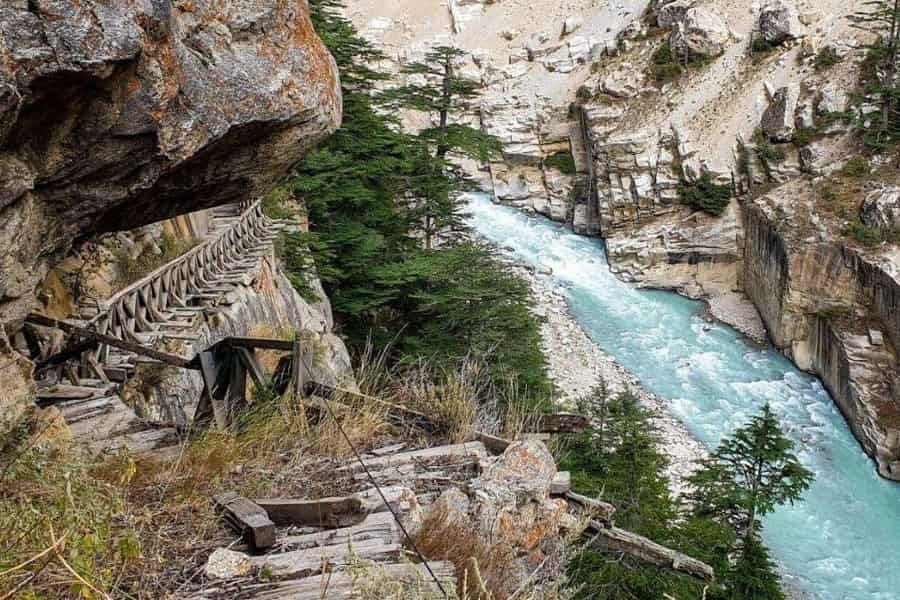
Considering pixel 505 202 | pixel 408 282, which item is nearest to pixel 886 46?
pixel 505 202

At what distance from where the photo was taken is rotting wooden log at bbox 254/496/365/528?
3982 millimetres

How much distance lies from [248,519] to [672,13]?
1845 inches

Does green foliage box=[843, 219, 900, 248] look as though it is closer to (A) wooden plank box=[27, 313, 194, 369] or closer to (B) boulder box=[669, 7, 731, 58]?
(B) boulder box=[669, 7, 731, 58]

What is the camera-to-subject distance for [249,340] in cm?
597

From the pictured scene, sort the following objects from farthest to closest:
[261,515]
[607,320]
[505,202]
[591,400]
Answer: [505,202] → [607,320] → [591,400] → [261,515]

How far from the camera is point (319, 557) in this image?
11.5 feet

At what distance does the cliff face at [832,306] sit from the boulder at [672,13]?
15376 millimetres

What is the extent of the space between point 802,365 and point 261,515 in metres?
29.3

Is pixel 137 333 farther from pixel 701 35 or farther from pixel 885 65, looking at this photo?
pixel 701 35

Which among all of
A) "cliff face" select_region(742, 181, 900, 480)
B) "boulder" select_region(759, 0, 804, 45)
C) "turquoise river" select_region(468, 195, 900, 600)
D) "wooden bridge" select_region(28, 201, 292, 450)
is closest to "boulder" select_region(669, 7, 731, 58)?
"boulder" select_region(759, 0, 804, 45)

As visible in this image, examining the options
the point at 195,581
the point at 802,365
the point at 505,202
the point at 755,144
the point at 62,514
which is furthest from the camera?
the point at 505,202

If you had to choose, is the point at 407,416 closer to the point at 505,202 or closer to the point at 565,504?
the point at 565,504

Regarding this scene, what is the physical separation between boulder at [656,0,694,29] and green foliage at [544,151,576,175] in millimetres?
9775

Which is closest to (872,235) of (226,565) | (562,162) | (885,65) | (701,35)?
(885,65)
